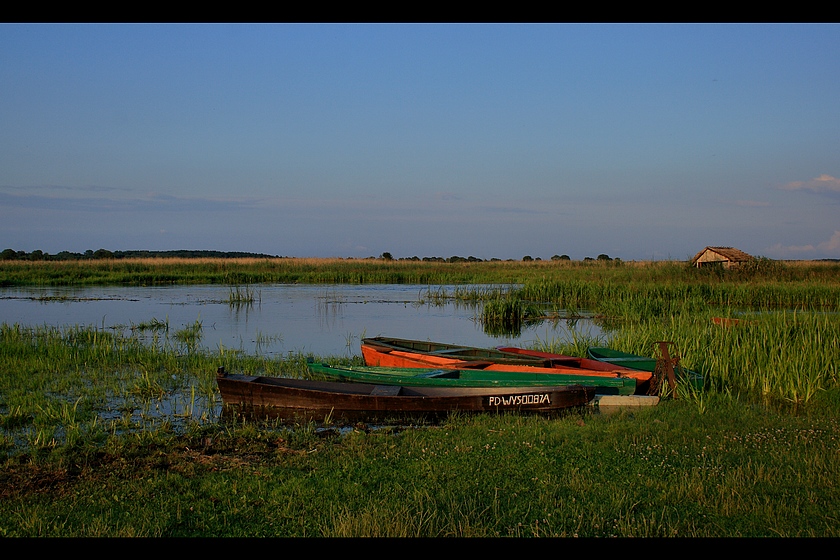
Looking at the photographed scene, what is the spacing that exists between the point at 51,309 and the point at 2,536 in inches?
921

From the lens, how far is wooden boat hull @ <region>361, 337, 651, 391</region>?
35.3ft

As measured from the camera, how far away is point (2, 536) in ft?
16.2

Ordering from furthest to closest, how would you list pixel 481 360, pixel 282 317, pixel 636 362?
pixel 282 317 < pixel 481 360 < pixel 636 362

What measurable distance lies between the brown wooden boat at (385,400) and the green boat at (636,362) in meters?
2.01

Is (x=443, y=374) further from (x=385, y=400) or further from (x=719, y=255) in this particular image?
(x=719, y=255)

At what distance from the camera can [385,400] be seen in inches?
366

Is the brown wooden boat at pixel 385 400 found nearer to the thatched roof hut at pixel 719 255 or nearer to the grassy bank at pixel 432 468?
the grassy bank at pixel 432 468

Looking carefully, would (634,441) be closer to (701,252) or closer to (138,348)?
(138,348)

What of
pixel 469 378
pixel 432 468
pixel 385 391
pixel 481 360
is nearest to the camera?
pixel 432 468

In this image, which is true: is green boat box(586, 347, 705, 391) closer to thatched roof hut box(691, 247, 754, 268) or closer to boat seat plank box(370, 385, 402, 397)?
boat seat plank box(370, 385, 402, 397)

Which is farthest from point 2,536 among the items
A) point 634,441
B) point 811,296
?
point 811,296

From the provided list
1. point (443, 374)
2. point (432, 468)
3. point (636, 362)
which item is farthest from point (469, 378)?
point (432, 468)

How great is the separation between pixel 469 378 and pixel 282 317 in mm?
14503
